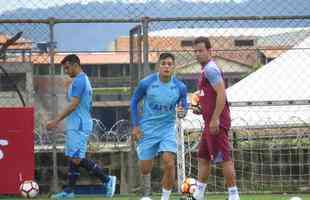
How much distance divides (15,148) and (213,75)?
412cm

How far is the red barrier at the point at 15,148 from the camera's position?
12430 mm

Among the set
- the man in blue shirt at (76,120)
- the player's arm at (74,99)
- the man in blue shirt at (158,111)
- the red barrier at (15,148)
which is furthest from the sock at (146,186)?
the man in blue shirt at (158,111)

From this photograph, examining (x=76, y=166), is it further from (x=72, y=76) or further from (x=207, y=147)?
(x=207, y=147)

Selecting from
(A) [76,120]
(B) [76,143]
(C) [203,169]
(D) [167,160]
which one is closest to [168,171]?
(D) [167,160]

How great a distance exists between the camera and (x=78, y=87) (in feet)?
36.3

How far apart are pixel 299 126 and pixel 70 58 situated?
585cm

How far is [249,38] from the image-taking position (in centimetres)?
1493

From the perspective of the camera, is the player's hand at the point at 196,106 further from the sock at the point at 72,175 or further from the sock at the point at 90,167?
the sock at the point at 72,175

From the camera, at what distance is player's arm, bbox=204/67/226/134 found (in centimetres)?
940

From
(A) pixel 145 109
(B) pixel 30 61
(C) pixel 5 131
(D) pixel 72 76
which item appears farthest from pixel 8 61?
(A) pixel 145 109

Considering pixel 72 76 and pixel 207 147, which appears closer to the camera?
pixel 207 147

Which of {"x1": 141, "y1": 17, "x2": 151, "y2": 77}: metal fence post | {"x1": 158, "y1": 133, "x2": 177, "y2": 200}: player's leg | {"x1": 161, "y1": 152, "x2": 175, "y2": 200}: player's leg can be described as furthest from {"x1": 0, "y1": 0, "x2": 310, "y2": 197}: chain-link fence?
{"x1": 161, "y1": 152, "x2": 175, "y2": 200}: player's leg

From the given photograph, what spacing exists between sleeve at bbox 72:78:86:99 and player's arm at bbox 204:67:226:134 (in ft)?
7.00

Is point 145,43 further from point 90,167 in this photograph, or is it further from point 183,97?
point 183,97
